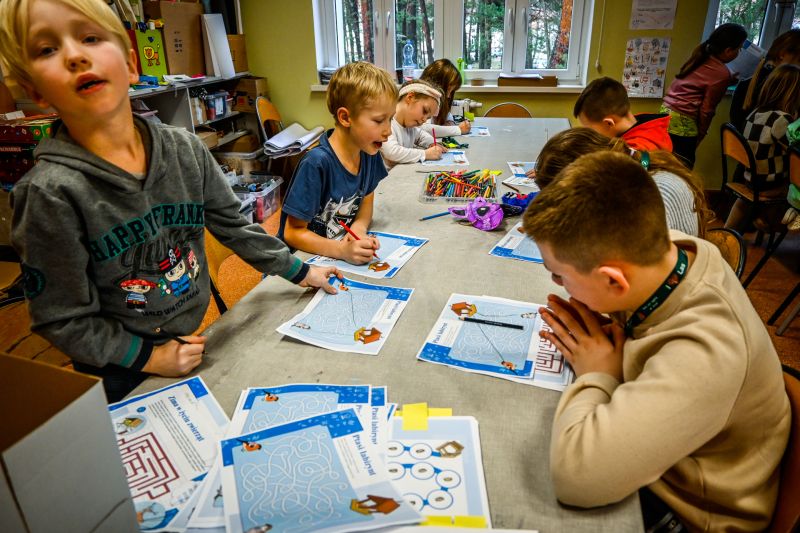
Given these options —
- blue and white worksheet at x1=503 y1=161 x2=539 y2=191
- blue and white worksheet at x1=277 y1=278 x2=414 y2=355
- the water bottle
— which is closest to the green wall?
the water bottle

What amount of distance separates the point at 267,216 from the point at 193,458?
11.4 feet

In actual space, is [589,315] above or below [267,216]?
above

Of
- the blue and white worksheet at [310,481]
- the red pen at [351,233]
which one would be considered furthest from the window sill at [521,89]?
the blue and white worksheet at [310,481]

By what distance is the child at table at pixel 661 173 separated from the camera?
54.6 inches

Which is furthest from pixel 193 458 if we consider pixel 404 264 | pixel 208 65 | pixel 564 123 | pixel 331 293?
pixel 208 65

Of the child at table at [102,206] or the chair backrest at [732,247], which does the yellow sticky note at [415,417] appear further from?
the chair backrest at [732,247]

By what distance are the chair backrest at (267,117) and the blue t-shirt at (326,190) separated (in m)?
2.77

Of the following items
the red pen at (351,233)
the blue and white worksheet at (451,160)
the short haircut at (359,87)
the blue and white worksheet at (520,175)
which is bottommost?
the blue and white worksheet at (520,175)

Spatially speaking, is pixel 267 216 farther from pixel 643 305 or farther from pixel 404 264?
pixel 643 305

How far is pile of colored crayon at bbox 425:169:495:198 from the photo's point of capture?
2.02 m

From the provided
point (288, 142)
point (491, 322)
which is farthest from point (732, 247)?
point (288, 142)

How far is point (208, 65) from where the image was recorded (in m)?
3.86

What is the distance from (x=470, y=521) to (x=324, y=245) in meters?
0.95

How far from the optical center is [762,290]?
2877mm
